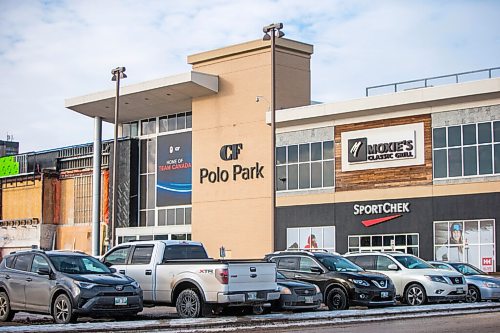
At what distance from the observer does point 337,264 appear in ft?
79.2

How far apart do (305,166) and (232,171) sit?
5916mm

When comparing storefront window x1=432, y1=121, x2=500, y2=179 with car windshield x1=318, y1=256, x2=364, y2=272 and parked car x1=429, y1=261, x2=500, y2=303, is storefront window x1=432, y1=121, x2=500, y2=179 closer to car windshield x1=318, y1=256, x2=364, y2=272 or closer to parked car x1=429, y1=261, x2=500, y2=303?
parked car x1=429, y1=261, x2=500, y2=303

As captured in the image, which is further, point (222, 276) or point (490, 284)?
A: point (490, 284)

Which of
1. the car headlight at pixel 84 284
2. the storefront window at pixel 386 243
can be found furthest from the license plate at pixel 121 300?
the storefront window at pixel 386 243

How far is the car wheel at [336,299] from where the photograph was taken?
23.0 metres

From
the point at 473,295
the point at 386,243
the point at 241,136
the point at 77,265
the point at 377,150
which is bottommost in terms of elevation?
the point at 473,295

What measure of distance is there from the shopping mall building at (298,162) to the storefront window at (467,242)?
0.05 metres

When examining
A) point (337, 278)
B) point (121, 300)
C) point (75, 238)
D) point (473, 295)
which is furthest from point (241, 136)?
point (121, 300)

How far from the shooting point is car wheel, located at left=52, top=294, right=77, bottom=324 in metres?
17.9

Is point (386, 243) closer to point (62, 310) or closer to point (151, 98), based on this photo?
point (151, 98)

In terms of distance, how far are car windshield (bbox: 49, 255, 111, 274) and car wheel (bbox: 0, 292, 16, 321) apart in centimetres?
149

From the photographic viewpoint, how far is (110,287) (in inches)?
720

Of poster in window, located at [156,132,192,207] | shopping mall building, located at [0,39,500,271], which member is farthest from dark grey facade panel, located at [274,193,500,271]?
poster in window, located at [156,132,192,207]

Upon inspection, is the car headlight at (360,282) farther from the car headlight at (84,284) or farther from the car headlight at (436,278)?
the car headlight at (84,284)
